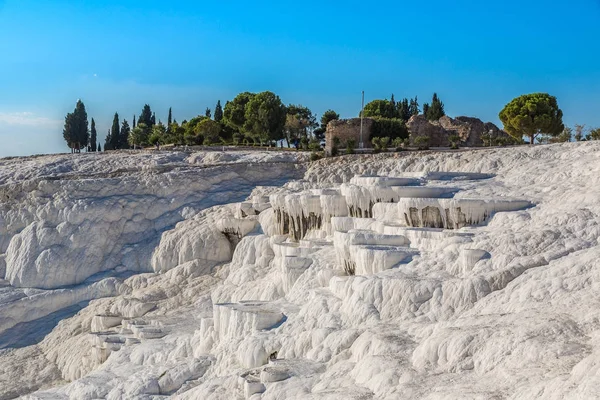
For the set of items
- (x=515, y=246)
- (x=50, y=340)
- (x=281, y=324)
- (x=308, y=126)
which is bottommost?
(x=50, y=340)

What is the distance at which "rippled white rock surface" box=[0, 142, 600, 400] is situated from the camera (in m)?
14.8

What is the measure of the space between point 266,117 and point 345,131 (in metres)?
13.1

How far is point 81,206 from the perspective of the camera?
3616cm

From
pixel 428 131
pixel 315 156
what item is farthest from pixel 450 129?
pixel 315 156

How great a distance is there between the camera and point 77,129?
62438 mm

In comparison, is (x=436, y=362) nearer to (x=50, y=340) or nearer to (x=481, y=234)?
(x=481, y=234)

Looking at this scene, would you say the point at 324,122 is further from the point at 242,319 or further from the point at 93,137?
the point at 242,319

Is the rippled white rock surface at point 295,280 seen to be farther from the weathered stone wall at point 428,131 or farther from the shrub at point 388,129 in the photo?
the weathered stone wall at point 428,131

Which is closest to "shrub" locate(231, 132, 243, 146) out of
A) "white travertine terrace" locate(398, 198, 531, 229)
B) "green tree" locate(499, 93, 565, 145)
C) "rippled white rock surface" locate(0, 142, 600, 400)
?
"rippled white rock surface" locate(0, 142, 600, 400)

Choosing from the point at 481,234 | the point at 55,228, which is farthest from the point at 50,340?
the point at 481,234

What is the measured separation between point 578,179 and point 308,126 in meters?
35.3

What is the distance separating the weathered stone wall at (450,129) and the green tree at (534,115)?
14.5 feet

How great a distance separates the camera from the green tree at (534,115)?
43.2m

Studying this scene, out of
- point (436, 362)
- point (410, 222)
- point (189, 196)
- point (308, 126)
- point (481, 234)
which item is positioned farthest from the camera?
A: point (308, 126)
